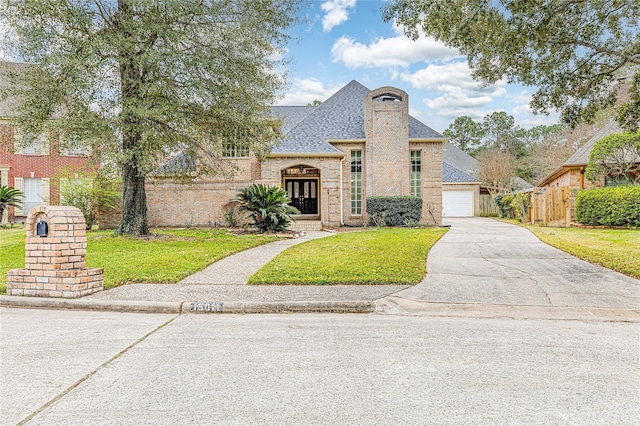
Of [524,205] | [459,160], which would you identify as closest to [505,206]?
[524,205]

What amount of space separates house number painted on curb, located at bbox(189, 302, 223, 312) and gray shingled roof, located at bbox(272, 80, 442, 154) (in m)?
13.7

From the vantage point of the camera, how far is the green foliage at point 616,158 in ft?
59.0

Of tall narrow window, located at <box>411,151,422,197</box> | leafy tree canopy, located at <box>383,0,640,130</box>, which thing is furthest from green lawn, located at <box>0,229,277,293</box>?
tall narrow window, located at <box>411,151,422,197</box>

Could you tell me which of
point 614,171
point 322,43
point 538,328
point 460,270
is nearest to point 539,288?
point 460,270

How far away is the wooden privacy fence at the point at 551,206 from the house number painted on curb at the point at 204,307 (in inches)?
731

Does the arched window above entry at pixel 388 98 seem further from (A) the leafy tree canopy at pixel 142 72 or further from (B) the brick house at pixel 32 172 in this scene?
(B) the brick house at pixel 32 172

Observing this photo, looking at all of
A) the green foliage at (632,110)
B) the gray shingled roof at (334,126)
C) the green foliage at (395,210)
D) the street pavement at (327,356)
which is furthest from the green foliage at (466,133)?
the street pavement at (327,356)

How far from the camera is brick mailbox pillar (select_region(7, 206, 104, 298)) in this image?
5980 mm

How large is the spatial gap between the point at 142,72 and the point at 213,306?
902cm

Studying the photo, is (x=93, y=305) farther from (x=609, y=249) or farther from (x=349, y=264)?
(x=609, y=249)

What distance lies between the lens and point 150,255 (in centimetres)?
984

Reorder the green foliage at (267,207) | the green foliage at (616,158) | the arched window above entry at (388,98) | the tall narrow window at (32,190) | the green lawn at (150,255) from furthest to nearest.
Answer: the tall narrow window at (32,190) < the arched window above entry at (388,98) < the green foliage at (616,158) < the green foliage at (267,207) < the green lawn at (150,255)

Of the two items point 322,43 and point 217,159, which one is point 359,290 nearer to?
point 217,159

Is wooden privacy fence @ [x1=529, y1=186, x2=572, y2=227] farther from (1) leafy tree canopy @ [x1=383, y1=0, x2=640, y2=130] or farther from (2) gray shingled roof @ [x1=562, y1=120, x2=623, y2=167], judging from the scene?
(1) leafy tree canopy @ [x1=383, y1=0, x2=640, y2=130]
